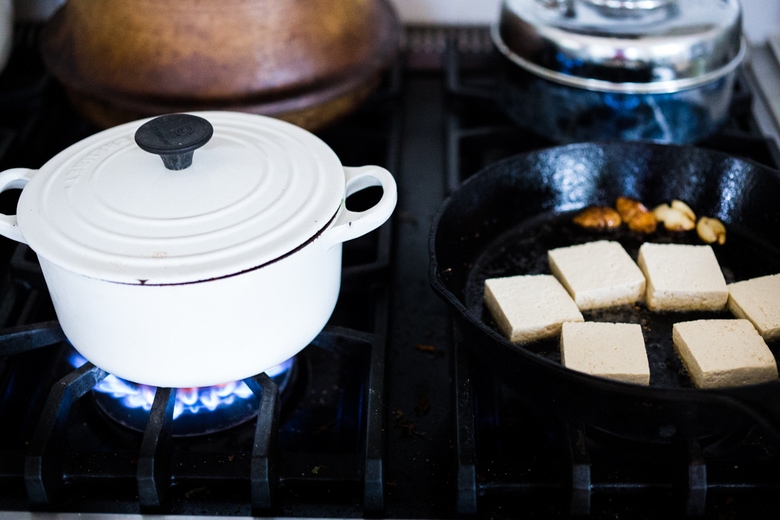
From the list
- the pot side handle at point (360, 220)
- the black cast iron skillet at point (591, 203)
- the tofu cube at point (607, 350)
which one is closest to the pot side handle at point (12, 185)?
the pot side handle at point (360, 220)

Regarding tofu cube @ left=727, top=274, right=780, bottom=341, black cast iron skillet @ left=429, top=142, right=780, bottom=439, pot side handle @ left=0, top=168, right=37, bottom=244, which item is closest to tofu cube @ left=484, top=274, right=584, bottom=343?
black cast iron skillet @ left=429, top=142, right=780, bottom=439

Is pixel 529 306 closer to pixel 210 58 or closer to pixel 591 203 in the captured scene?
pixel 591 203

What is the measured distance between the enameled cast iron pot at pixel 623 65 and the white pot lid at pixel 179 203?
411mm

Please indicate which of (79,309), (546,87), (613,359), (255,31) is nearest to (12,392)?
(79,309)

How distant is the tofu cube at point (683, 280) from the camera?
86 cm

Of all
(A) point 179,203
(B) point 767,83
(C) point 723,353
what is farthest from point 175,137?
(B) point 767,83

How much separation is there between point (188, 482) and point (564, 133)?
69cm

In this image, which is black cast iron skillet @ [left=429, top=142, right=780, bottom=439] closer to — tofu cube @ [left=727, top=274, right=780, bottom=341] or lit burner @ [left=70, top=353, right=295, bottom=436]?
tofu cube @ [left=727, top=274, right=780, bottom=341]

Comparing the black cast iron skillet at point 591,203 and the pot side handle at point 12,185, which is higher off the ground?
the pot side handle at point 12,185

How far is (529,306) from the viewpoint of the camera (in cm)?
83

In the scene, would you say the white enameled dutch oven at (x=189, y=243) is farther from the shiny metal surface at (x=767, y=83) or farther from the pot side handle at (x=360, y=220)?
the shiny metal surface at (x=767, y=83)

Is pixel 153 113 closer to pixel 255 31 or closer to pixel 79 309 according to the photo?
pixel 255 31

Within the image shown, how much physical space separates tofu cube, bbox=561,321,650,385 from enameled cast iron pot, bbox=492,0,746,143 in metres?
0.35

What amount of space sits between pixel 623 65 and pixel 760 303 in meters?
0.35
